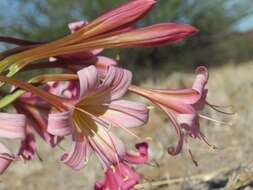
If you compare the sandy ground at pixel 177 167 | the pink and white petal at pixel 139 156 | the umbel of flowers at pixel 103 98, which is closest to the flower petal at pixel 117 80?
the umbel of flowers at pixel 103 98

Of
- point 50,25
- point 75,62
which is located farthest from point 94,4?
point 75,62

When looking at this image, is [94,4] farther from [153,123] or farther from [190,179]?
[190,179]

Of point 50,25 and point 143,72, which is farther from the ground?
point 50,25

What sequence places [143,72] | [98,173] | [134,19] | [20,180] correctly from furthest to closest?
[143,72] → [20,180] → [98,173] → [134,19]

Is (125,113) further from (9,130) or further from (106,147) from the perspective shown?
(9,130)

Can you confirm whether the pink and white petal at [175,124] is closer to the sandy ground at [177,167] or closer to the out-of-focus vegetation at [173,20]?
the sandy ground at [177,167]

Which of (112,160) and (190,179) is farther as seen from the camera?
(190,179)

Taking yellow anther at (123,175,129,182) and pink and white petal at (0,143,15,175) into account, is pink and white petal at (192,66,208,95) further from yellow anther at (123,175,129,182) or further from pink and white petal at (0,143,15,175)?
pink and white petal at (0,143,15,175)

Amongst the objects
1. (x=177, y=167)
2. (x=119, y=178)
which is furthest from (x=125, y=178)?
(x=177, y=167)
